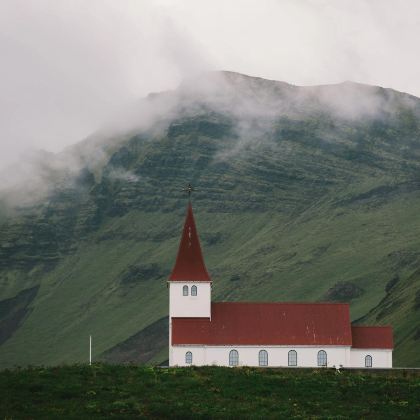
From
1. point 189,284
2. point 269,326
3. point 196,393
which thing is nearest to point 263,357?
point 269,326

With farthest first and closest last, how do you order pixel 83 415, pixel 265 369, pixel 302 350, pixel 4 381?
1. pixel 302 350
2. pixel 265 369
3. pixel 4 381
4. pixel 83 415

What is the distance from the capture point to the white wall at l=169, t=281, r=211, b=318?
90.6 metres

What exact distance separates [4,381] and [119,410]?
7514 millimetres

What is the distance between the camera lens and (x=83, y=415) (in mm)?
42781

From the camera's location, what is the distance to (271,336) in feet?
290

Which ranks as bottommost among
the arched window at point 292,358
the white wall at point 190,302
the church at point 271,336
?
the arched window at point 292,358

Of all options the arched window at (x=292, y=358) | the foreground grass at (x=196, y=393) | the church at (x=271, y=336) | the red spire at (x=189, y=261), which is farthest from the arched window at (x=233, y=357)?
the foreground grass at (x=196, y=393)

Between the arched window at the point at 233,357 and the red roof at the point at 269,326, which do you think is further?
the red roof at the point at 269,326

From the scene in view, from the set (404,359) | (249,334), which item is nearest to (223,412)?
(249,334)

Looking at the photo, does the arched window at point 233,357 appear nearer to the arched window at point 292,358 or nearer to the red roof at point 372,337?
the arched window at point 292,358

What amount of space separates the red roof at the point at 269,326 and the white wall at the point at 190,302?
0.84 metres

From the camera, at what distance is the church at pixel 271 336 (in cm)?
8762

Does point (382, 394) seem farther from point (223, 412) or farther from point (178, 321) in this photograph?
point (178, 321)

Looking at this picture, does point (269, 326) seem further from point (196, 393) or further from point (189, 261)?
point (196, 393)
